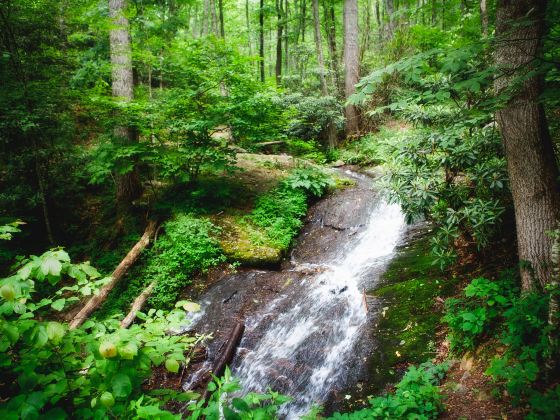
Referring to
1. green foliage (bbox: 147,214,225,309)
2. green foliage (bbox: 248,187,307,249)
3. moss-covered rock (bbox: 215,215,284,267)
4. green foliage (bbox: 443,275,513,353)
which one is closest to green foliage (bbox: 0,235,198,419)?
green foliage (bbox: 443,275,513,353)

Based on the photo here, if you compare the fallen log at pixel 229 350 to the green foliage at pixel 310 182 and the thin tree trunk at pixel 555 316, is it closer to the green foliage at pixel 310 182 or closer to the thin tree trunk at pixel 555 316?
the thin tree trunk at pixel 555 316

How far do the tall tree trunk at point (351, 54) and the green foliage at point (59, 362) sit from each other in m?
13.4

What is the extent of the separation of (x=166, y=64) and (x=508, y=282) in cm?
832

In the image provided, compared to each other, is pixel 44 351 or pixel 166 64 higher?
pixel 166 64

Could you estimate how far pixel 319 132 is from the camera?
14625 mm

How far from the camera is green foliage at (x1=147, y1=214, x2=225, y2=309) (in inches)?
261

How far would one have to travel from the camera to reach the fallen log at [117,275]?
19.8 ft

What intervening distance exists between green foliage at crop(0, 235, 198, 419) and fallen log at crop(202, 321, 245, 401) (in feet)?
9.45

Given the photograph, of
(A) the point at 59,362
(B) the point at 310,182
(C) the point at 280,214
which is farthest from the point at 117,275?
(B) the point at 310,182

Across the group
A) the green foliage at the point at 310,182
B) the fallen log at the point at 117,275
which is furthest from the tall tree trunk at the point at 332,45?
the fallen log at the point at 117,275

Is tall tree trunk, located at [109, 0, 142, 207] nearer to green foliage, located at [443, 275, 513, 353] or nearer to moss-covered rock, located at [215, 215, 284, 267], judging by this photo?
moss-covered rock, located at [215, 215, 284, 267]

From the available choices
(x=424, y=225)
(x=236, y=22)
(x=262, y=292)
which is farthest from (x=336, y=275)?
(x=236, y=22)

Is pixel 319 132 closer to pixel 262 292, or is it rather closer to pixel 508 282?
pixel 262 292

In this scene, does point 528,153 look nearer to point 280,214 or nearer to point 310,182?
point 280,214
